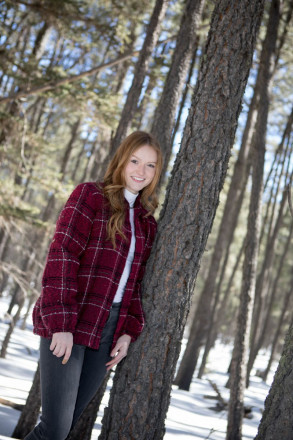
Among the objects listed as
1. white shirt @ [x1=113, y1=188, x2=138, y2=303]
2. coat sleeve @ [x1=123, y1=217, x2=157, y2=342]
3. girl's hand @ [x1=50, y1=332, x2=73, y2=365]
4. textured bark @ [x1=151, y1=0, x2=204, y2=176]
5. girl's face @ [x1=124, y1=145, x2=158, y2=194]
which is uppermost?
textured bark @ [x1=151, y1=0, x2=204, y2=176]

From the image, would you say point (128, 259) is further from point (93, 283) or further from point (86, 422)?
point (86, 422)

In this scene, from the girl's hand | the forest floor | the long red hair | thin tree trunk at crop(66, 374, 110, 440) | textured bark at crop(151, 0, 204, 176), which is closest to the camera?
the girl's hand

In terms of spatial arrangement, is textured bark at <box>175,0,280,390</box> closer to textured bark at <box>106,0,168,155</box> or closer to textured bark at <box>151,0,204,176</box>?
textured bark at <box>106,0,168,155</box>

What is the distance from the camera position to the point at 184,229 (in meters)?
2.90

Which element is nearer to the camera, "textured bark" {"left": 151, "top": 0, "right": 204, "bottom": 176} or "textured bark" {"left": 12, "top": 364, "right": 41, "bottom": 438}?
"textured bark" {"left": 12, "top": 364, "right": 41, "bottom": 438}

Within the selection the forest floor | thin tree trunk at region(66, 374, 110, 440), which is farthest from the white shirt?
thin tree trunk at region(66, 374, 110, 440)

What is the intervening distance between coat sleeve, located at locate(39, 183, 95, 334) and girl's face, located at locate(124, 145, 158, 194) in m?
0.37

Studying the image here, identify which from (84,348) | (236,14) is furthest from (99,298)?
(236,14)

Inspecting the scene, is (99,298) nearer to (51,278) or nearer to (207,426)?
(51,278)

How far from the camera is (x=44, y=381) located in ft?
8.26

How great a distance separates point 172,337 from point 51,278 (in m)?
0.92

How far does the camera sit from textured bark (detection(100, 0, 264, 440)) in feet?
9.30

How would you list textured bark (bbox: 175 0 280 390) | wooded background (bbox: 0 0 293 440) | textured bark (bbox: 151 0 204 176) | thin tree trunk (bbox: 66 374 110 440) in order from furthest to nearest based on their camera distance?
textured bark (bbox: 175 0 280 390), textured bark (bbox: 151 0 204 176), thin tree trunk (bbox: 66 374 110 440), wooded background (bbox: 0 0 293 440)

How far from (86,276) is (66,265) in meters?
0.20
